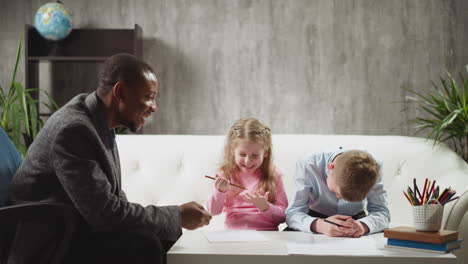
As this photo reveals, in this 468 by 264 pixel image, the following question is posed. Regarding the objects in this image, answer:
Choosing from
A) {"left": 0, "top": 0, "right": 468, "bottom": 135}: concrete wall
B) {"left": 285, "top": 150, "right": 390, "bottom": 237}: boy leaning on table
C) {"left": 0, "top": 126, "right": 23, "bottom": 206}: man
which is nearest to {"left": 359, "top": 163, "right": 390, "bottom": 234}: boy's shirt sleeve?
{"left": 285, "top": 150, "right": 390, "bottom": 237}: boy leaning on table

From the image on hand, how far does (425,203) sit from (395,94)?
6.94ft

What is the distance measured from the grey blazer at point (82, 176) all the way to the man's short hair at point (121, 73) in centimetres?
6

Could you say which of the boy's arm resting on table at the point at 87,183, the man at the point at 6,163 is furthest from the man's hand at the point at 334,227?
the man at the point at 6,163

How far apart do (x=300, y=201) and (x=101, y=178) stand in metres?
0.91

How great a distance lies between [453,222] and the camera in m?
Result: 2.08

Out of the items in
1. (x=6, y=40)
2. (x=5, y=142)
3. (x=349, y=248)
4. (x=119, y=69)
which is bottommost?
(x=349, y=248)

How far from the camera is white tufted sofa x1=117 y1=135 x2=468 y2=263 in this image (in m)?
2.55

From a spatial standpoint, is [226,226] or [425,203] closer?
[425,203]

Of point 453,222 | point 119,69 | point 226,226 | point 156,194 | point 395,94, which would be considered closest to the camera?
point 119,69

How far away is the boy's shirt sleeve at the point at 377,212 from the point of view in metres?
1.91

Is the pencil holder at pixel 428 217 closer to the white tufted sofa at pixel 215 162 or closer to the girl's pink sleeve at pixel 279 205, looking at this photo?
the girl's pink sleeve at pixel 279 205

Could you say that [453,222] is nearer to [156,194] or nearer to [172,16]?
[156,194]

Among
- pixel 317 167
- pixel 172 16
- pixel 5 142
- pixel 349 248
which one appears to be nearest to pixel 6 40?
pixel 172 16

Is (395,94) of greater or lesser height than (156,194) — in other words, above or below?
above
